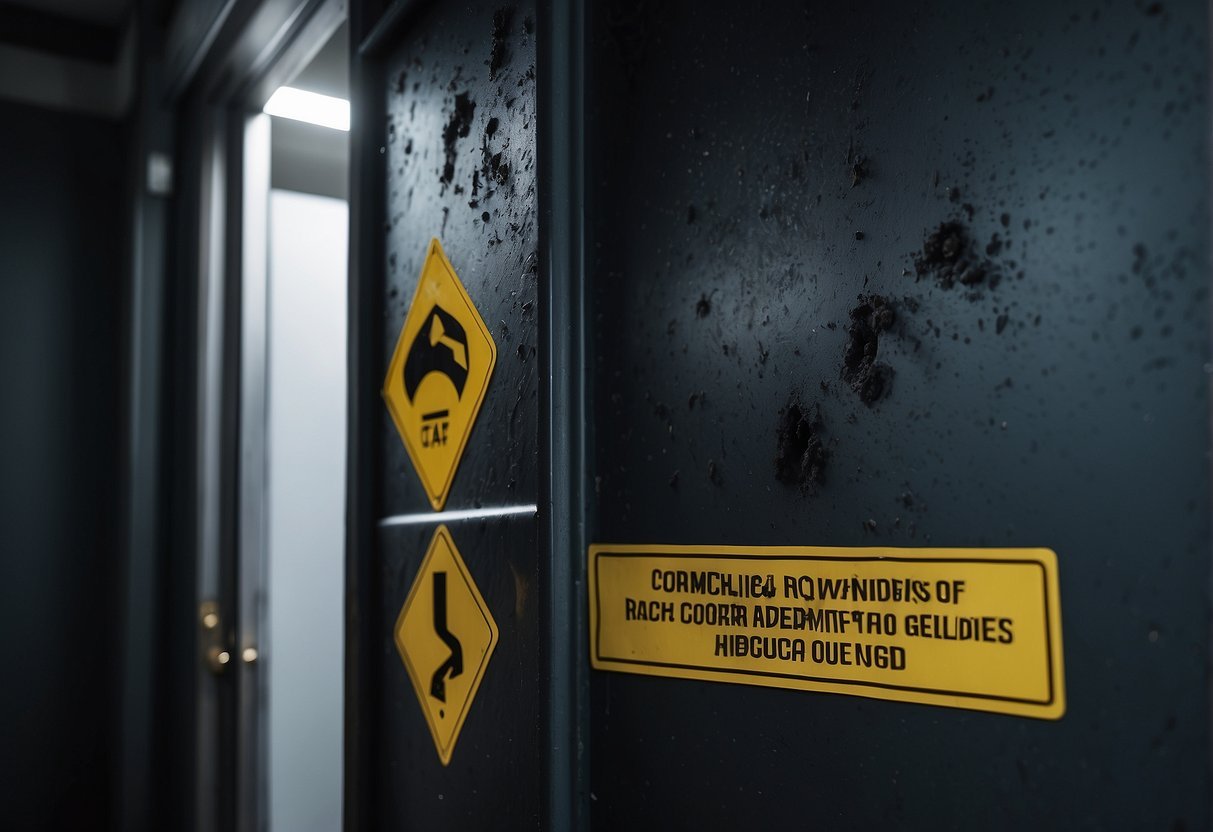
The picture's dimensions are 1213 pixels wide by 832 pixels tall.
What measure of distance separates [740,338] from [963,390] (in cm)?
24

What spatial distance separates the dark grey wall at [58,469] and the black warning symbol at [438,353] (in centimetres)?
152

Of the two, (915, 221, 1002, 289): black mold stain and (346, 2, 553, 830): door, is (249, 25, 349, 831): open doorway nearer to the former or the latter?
(346, 2, 553, 830): door

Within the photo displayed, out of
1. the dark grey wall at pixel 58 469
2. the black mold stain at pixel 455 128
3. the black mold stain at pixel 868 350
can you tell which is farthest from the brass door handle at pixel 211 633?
the black mold stain at pixel 868 350

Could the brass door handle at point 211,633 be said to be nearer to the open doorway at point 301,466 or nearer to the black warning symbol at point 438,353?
the open doorway at point 301,466

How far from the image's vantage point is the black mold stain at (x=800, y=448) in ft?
2.80

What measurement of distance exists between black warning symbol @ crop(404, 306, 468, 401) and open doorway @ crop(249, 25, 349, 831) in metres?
0.98

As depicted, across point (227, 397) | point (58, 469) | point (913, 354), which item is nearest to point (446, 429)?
point (913, 354)

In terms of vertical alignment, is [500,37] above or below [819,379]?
above

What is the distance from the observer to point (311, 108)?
2.52 metres

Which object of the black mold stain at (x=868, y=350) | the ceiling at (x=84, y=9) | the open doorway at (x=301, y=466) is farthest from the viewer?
the ceiling at (x=84, y=9)

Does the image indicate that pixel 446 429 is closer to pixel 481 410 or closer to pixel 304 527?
pixel 481 410

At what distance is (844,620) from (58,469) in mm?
2345

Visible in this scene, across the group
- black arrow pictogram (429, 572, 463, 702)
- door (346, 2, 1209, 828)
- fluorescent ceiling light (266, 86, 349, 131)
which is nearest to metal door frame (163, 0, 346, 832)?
fluorescent ceiling light (266, 86, 349, 131)

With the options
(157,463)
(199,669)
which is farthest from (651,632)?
(157,463)
